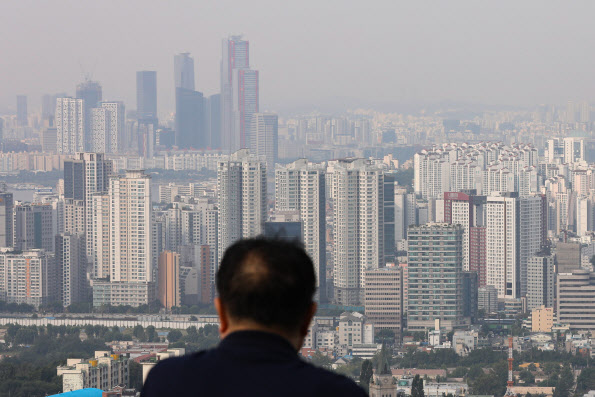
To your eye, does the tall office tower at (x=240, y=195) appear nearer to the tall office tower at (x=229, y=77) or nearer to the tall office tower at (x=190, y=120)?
the tall office tower at (x=229, y=77)

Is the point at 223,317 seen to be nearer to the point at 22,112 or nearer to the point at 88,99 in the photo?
the point at 22,112

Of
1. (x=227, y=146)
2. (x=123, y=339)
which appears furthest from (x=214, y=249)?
(x=227, y=146)

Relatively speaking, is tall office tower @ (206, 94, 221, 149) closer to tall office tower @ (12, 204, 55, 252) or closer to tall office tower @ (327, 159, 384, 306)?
tall office tower @ (12, 204, 55, 252)

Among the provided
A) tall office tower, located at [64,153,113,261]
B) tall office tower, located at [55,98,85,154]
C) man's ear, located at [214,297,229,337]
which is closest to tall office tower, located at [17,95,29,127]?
tall office tower, located at [55,98,85,154]

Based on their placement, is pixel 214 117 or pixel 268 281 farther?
pixel 214 117

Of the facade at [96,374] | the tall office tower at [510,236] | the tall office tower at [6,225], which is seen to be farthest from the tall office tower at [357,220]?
the facade at [96,374]

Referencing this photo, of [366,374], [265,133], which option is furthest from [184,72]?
[366,374]

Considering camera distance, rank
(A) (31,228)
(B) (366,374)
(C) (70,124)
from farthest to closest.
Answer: (C) (70,124) < (A) (31,228) < (B) (366,374)
